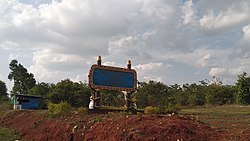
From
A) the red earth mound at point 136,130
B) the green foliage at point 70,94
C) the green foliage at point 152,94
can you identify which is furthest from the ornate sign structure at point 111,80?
the green foliage at point 152,94

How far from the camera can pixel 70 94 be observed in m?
31.8

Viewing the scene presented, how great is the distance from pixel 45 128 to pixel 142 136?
794 cm

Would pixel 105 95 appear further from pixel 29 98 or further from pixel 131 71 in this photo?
pixel 131 71

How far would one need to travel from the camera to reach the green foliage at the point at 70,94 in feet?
102

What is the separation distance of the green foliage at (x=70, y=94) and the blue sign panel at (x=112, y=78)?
11.9 meters

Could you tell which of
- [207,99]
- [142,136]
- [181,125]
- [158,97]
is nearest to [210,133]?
[181,125]

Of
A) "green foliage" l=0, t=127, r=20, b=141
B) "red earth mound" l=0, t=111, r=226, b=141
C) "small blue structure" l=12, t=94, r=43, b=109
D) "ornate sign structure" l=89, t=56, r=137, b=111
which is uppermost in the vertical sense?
"ornate sign structure" l=89, t=56, r=137, b=111

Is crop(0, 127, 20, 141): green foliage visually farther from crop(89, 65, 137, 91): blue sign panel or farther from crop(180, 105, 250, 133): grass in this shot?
crop(180, 105, 250, 133): grass

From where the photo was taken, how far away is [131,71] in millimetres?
20281

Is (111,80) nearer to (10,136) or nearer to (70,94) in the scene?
(10,136)

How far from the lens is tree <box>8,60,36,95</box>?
47.5 metres

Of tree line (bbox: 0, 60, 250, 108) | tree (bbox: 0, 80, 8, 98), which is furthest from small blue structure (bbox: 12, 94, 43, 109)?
tree (bbox: 0, 80, 8, 98)

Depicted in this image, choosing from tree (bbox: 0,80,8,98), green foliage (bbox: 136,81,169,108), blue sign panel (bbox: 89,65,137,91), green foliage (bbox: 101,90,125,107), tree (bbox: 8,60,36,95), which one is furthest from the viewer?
tree (bbox: 0,80,8,98)

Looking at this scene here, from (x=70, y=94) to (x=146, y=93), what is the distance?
9245mm
